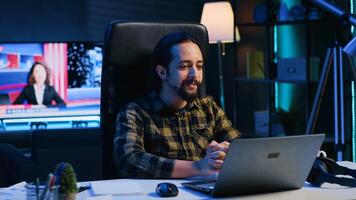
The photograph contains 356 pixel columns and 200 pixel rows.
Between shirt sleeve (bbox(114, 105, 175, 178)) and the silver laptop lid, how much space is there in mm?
395

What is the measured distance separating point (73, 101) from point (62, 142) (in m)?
1.11

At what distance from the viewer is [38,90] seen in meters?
5.00

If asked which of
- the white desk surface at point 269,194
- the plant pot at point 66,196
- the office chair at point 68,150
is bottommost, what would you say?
the office chair at point 68,150

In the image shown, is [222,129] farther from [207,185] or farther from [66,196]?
[66,196]

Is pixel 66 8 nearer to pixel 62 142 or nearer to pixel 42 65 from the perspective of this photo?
pixel 42 65

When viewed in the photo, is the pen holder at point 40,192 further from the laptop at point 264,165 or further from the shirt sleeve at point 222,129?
the shirt sleeve at point 222,129

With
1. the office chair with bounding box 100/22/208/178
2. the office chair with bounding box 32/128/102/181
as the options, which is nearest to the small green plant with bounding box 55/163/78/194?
the office chair with bounding box 100/22/208/178

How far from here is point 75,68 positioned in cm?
500

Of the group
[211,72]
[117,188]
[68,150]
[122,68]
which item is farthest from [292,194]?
[211,72]

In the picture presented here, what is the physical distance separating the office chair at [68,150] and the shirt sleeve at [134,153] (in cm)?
164

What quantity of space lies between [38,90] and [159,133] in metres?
2.81

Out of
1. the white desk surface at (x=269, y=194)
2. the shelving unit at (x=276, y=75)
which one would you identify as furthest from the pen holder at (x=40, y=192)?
the shelving unit at (x=276, y=75)

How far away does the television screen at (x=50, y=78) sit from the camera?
4.94 metres

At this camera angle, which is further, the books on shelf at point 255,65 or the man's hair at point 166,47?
the books on shelf at point 255,65
